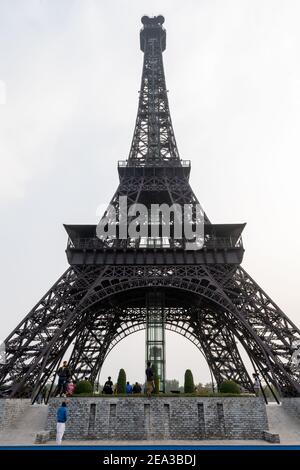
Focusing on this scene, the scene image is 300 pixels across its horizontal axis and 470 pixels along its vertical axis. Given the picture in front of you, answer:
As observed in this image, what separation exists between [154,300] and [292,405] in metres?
13.9

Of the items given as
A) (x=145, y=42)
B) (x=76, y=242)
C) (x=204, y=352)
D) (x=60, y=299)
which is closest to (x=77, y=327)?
(x=60, y=299)

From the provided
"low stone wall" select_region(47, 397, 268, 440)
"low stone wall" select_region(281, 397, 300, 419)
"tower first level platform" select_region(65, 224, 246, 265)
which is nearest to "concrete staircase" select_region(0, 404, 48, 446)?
"low stone wall" select_region(47, 397, 268, 440)

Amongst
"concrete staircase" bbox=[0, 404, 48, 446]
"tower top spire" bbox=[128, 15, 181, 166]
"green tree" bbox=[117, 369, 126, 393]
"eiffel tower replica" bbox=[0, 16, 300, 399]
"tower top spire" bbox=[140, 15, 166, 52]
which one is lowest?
"concrete staircase" bbox=[0, 404, 48, 446]

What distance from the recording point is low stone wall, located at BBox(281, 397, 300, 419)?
15875 mm

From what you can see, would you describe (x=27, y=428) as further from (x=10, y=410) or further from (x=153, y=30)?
(x=153, y=30)

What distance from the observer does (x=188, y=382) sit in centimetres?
1845

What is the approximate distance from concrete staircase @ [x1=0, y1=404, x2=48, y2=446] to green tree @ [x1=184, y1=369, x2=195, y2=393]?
803cm

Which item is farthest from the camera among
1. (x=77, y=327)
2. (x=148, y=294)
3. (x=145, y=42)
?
(x=145, y=42)

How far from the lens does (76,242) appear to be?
25.6m

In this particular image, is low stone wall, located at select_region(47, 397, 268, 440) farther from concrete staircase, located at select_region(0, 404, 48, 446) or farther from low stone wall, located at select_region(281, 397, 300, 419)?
low stone wall, located at select_region(281, 397, 300, 419)

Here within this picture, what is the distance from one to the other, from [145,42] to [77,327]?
44.3 meters
